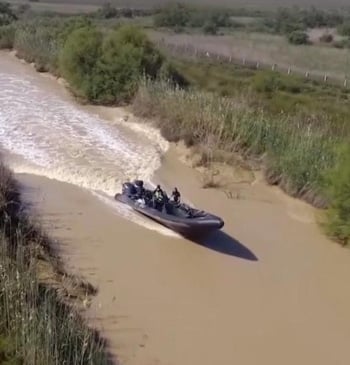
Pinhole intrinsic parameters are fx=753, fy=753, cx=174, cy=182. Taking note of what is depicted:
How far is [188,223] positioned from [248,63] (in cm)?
3113

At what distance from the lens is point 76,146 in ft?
70.7

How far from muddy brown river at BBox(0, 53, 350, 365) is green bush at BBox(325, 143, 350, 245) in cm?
33

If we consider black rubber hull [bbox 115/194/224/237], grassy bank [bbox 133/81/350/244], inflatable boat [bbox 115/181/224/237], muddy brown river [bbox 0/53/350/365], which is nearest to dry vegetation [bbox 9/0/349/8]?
grassy bank [bbox 133/81/350/244]

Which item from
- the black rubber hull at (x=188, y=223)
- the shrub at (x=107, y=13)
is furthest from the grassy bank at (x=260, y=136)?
the shrub at (x=107, y=13)

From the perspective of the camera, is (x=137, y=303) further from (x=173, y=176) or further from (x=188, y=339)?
(x=173, y=176)

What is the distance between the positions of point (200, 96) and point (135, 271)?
1027 cm

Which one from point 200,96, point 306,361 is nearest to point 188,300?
point 306,361

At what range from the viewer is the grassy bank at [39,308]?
934cm

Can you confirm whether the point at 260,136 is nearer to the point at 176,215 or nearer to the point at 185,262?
the point at 176,215

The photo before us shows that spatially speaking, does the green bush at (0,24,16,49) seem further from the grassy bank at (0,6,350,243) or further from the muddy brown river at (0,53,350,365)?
the muddy brown river at (0,53,350,365)

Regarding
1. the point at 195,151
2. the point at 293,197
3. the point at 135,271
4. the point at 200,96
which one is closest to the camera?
the point at 135,271

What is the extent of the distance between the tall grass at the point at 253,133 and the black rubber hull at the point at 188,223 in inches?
159

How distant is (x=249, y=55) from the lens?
50.6 meters

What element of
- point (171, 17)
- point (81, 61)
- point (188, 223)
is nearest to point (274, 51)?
point (171, 17)
